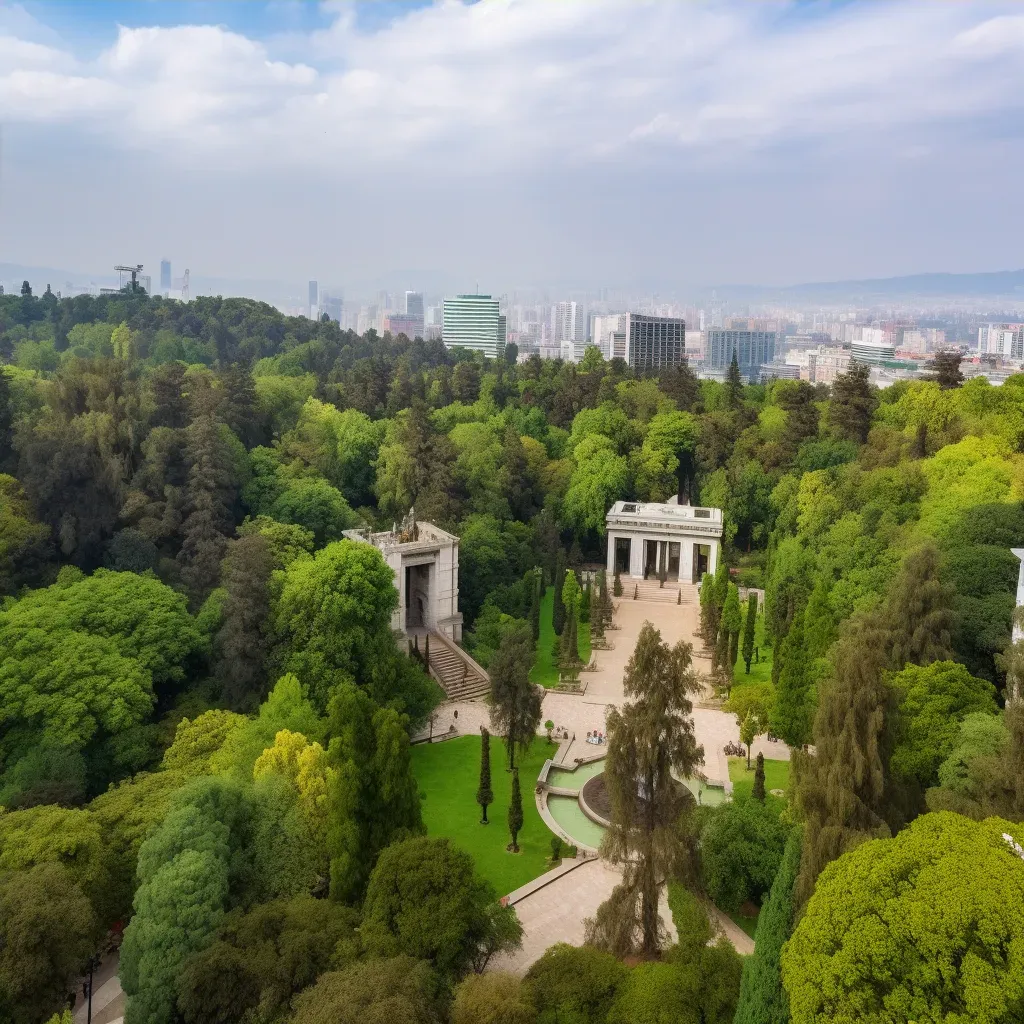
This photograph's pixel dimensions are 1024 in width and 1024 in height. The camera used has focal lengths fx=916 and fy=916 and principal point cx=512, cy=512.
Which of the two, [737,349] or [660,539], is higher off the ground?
[737,349]

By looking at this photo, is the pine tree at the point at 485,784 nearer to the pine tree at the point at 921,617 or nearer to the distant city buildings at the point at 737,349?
the pine tree at the point at 921,617

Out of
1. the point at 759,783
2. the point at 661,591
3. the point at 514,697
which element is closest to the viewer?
the point at 759,783

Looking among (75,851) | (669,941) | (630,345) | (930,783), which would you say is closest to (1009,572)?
(930,783)

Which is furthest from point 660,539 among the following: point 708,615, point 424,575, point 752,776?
point 752,776

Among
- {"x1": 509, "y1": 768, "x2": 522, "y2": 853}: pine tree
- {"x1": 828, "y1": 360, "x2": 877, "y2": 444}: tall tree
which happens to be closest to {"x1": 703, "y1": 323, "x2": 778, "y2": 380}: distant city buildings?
{"x1": 828, "y1": 360, "x2": 877, "y2": 444}: tall tree

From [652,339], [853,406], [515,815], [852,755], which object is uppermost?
[652,339]

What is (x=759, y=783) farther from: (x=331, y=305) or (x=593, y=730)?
(x=331, y=305)

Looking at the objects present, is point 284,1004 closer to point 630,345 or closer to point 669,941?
point 669,941
